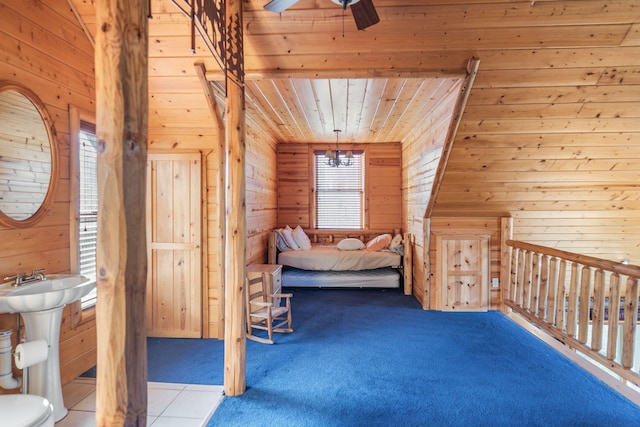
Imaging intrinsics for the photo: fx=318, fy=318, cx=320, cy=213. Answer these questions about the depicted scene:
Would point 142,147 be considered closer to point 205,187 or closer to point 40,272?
point 40,272

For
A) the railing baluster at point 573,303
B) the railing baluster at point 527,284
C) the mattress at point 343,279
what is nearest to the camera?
the railing baluster at point 573,303

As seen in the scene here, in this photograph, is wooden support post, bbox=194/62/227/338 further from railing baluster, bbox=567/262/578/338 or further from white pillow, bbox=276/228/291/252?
railing baluster, bbox=567/262/578/338

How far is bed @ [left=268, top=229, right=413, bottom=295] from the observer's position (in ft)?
16.3

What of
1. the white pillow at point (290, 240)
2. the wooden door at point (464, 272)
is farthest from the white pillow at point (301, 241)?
the wooden door at point (464, 272)

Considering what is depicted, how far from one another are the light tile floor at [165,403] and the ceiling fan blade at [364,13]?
8.60ft

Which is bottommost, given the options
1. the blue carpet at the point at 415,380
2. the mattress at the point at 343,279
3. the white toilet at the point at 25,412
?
the blue carpet at the point at 415,380

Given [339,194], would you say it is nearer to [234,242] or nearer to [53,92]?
[234,242]

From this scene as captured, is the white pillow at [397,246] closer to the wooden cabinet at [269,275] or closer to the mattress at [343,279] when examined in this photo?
the mattress at [343,279]

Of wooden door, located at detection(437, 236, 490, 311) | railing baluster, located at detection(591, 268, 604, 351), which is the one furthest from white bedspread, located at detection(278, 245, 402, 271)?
railing baluster, located at detection(591, 268, 604, 351)

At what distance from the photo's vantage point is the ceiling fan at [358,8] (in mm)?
1680

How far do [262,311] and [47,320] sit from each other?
197cm

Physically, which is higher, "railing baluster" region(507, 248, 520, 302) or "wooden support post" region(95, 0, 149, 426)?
"wooden support post" region(95, 0, 149, 426)

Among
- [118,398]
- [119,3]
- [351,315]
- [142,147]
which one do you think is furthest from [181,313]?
[119,3]

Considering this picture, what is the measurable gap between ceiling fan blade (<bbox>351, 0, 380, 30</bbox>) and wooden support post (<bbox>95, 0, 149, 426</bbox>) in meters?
1.13
